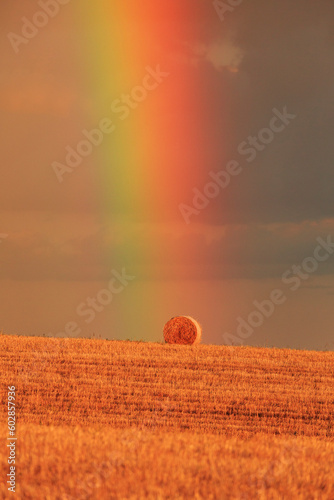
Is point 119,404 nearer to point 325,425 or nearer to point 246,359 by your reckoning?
point 325,425

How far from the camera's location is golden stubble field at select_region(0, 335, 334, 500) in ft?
20.0

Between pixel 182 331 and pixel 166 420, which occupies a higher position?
pixel 182 331

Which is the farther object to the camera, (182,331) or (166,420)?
(182,331)

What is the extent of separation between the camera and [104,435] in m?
7.96

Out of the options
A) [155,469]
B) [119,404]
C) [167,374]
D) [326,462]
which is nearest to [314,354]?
[167,374]

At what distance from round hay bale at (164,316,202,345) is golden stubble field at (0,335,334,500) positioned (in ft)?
1.73

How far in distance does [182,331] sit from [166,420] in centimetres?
1016

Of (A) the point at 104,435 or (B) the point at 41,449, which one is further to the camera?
(A) the point at 104,435

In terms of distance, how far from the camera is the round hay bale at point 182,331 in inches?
987

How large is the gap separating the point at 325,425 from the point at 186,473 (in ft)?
33.2

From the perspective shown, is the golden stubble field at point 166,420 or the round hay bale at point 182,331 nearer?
the golden stubble field at point 166,420

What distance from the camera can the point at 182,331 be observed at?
25156 mm

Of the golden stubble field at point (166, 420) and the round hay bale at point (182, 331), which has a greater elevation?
the round hay bale at point (182, 331)

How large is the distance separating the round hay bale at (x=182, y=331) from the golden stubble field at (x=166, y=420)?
528 millimetres
